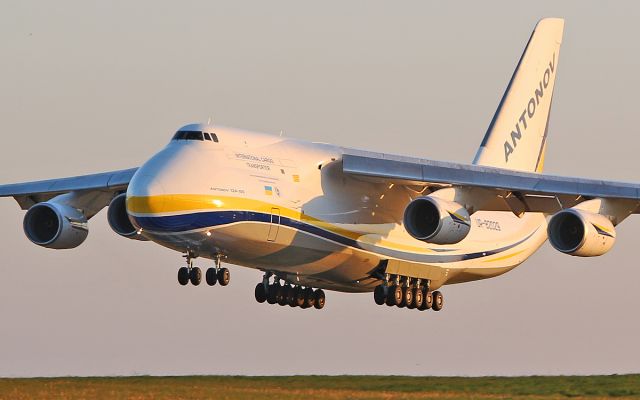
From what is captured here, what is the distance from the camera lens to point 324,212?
1214 inches

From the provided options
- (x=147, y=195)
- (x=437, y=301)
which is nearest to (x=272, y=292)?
(x=437, y=301)

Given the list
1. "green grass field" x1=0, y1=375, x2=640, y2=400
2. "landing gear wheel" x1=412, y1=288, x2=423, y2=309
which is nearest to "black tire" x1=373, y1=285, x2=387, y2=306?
"landing gear wheel" x1=412, y1=288, x2=423, y2=309

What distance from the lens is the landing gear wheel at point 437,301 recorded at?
111 ft

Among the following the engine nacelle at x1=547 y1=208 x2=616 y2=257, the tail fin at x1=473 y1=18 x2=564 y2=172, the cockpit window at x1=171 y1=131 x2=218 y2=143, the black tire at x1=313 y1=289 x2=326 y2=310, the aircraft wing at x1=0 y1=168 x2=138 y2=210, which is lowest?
the black tire at x1=313 y1=289 x2=326 y2=310

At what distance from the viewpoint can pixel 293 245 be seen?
30.1m

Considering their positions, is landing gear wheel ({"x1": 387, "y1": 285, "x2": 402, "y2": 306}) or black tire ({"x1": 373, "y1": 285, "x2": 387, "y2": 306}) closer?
landing gear wheel ({"x1": 387, "y1": 285, "x2": 402, "y2": 306})

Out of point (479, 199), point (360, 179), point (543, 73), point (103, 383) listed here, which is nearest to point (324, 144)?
point (360, 179)

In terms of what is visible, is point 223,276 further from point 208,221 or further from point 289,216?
point 289,216

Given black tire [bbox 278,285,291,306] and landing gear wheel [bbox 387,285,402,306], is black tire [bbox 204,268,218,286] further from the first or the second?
landing gear wheel [bbox 387,285,402,306]

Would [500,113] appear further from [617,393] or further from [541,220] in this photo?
[617,393]

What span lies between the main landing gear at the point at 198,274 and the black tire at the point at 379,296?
14.1ft

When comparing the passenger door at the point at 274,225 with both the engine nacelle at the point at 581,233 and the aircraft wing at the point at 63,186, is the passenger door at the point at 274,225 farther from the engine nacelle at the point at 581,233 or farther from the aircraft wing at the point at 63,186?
the engine nacelle at the point at 581,233

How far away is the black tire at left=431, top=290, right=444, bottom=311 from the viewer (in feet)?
111

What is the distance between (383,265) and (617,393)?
7769 mm
